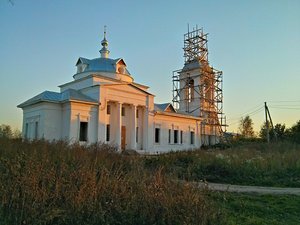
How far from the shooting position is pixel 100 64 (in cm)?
3784

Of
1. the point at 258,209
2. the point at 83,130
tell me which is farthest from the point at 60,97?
the point at 258,209

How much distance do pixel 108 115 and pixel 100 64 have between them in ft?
24.1

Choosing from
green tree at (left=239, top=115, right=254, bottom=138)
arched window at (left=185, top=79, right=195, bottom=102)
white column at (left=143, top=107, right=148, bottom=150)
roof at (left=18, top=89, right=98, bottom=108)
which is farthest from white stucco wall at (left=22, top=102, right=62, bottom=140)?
green tree at (left=239, top=115, right=254, bottom=138)

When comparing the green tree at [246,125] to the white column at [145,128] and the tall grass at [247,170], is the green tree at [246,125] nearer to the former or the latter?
the white column at [145,128]

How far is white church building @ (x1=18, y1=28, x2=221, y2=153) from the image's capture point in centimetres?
3025

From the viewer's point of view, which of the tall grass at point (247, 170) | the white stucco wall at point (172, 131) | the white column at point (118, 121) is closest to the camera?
the tall grass at point (247, 170)

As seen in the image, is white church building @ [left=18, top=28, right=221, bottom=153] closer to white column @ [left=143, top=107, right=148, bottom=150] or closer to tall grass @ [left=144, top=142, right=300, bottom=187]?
white column @ [left=143, top=107, right=148, bottom=150]

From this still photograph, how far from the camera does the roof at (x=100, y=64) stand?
122ft

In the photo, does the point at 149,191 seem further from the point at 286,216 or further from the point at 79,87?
the point at 79,87

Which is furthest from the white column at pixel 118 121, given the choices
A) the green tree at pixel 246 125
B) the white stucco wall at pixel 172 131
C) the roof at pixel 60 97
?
the green tree at pixel 246 125

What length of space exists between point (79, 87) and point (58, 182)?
3063cm

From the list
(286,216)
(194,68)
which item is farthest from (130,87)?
(286,216)

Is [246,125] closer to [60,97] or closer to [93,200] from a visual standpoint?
[60,97]

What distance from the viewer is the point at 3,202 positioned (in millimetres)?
5383
